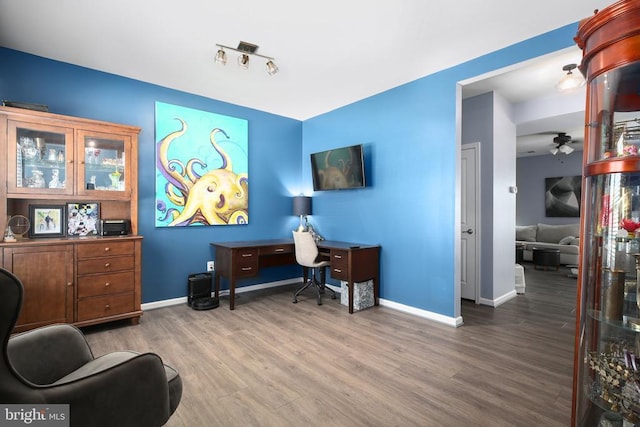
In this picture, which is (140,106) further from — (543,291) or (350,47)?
(543,291)

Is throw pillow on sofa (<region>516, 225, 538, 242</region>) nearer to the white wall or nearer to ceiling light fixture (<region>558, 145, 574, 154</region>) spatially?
ceiling light fixture (<region>558, 145, 574, 154</region>)

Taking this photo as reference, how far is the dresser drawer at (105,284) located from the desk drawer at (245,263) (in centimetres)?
109

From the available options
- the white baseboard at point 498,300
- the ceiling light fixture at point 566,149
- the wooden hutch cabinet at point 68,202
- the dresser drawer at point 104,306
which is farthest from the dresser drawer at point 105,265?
the ceiling light fixture at point 566,149

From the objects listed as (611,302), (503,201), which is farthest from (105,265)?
(503,201)

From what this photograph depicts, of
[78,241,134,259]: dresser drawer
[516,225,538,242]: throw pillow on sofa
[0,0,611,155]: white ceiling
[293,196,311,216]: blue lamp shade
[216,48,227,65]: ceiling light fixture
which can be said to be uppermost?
[0,0,611,155]: white ceiling

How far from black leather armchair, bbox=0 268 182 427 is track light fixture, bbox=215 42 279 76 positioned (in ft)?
8.13

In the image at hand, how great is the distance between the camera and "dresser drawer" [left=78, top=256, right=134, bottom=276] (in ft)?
9.44

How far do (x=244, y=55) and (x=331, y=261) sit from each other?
2486mm

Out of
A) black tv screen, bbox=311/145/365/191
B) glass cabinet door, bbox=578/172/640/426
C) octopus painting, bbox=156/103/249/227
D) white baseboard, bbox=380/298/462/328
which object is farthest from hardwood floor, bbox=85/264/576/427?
black tv screen, bbox=311/145/365/191

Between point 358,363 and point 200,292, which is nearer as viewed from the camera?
point 358,363

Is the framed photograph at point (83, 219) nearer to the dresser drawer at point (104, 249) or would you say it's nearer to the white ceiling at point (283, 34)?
the dresser drawer at point (104, 249)

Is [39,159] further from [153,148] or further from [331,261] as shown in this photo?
[331,261]

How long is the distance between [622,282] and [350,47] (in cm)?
264

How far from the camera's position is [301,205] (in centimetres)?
480
